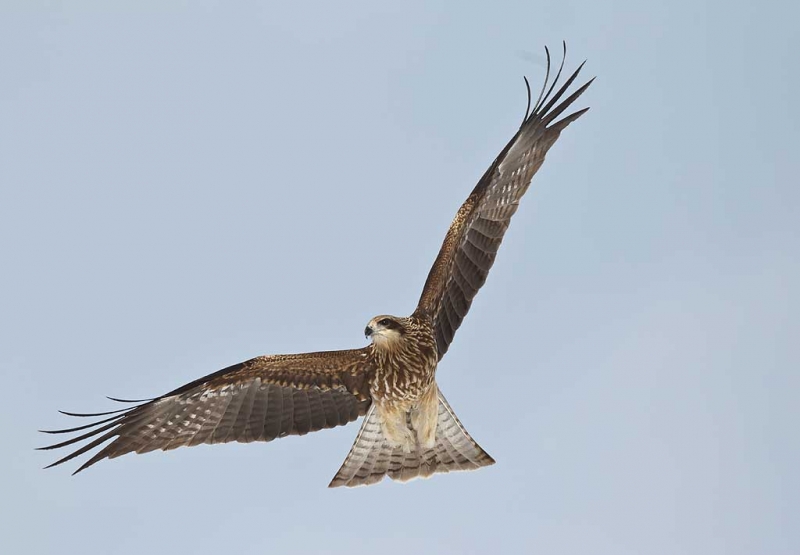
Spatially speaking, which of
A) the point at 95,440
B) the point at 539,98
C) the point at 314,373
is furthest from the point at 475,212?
the point at 95,440

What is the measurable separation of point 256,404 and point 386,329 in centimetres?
174

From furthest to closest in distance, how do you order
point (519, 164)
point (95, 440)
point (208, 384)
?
1. point (519, 164)
2. point (208, 384)
3. point (95, 440)

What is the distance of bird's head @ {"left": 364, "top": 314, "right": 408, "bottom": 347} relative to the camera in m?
12.3

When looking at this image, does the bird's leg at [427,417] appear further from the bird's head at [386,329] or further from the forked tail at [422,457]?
the bird's head at [386,329]

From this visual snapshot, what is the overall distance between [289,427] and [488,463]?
229cm

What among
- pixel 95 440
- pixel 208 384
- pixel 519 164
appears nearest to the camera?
pixel 95 440

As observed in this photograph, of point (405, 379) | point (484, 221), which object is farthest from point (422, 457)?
point (484, 221)

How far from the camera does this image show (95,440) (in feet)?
38.9

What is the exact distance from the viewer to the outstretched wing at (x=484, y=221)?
43.2ft

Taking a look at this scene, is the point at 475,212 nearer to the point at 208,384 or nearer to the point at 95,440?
the point at 208,384

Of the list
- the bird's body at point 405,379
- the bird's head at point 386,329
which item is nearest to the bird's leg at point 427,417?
the bird's body at point 405,379

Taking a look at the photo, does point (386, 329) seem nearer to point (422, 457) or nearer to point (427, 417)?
point (427, 417)

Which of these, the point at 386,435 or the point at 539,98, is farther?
the point at 539,98

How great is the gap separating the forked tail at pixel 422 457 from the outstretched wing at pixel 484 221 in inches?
34.4
